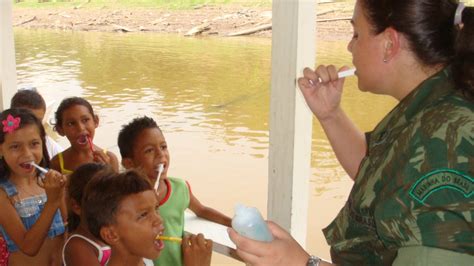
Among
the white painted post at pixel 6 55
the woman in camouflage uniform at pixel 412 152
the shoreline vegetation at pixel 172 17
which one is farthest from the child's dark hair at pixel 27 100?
the shoreline vegetation at pixel 172 17

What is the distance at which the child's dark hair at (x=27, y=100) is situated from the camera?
256cm

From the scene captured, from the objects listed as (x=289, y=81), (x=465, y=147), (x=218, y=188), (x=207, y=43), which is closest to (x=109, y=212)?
(x=289, y=81)

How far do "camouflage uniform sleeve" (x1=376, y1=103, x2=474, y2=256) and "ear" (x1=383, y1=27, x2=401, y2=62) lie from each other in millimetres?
194

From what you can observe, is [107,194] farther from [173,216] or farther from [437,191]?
[437,191]

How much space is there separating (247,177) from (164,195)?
367 cm

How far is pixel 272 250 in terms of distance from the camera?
0.89m

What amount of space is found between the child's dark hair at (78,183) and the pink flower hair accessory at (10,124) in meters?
0.31

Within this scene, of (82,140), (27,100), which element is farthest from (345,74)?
(27,100)

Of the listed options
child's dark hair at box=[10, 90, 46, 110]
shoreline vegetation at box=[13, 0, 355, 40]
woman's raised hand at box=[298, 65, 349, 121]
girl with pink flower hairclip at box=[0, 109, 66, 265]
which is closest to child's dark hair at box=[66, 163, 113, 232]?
girl with pink flower hairclip at box=[0, 109, 66, 265]

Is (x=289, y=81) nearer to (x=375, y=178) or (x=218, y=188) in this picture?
(x=375, y=178)

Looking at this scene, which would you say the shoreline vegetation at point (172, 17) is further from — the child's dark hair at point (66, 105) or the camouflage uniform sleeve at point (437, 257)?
the camouflage uniform sleeve at point (437, 257)

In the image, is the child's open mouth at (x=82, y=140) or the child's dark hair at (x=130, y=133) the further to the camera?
the child's open mouth at (x=82, y=140)

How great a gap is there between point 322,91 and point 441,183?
2.19 ft

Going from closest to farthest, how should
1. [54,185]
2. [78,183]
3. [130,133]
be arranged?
[54,185] < [78,183] < [130,133]
